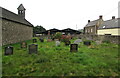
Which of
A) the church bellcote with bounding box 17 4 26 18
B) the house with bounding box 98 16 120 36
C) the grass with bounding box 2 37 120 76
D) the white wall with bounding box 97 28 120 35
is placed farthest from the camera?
the church bellcote with bounding box 17 4 26 18

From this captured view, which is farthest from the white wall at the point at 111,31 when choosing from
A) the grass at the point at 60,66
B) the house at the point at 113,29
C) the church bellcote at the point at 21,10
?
the church bellcote at the point at 21,10

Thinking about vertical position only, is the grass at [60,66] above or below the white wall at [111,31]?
below

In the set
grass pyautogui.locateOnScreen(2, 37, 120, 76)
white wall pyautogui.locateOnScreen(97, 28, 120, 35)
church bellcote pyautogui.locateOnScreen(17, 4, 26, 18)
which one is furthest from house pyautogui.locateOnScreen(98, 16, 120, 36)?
church bellcote pyautogui.locateOnScreen(17, 4, 26, 18)

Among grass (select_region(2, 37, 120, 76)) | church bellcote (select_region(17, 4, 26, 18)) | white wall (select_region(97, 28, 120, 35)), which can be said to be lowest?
grass (select_region(2, 37, 120, 76))

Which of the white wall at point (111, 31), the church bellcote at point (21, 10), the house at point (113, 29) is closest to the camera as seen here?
the white wall at point (111, 31)

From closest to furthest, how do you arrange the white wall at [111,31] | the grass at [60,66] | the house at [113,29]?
the grass at [60,66] < the white wall at [111,31] < the house at [113,29]

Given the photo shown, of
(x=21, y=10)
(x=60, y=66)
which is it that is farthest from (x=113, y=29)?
(x=21, y=10)

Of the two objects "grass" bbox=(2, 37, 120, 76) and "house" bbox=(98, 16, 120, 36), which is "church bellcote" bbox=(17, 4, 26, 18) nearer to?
"grass" bbox=(2, 37, 120, 76)

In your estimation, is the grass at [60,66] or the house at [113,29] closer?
the grass at [60,66]

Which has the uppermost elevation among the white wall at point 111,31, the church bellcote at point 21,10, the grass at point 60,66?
the church bellcote at point 21,10

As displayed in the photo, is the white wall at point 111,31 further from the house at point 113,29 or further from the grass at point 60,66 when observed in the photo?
the grass at point 60,66

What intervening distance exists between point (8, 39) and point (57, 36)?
932cm

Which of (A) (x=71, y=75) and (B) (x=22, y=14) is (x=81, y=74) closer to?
(A) (x=71, y=75)

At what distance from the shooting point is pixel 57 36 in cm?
1812
